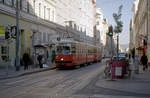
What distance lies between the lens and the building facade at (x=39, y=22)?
88.2 feet

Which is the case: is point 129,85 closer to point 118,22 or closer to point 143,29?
point 118,22

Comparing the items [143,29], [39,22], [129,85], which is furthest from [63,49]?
[143,29]

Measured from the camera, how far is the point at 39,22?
35375mm

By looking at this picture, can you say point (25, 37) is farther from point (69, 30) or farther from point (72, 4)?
point (72, 4)

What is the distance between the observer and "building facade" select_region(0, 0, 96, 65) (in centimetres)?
2689

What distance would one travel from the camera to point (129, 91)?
11352 mm

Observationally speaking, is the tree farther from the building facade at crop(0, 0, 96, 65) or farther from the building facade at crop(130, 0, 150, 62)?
the building facade at crop(0, 0, 96, 65)

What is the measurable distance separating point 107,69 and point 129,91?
5.20 m

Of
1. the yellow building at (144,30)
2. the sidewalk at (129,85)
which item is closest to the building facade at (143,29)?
the yellow building at (144,30)

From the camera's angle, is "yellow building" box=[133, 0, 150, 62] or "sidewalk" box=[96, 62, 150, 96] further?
"yellow building" box=[133, 0, 150, 62]

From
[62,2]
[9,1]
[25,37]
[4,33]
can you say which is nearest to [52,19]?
[62,2]

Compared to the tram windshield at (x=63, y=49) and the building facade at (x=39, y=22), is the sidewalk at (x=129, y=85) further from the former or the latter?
the tram windshield at (x=63, y=49)

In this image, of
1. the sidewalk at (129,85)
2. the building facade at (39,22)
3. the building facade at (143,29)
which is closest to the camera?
the sidewalk at (129,85)

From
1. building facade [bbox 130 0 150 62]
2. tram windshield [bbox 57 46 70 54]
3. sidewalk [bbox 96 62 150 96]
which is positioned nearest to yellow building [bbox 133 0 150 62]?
building facade [bbox 130 0 150 62]
